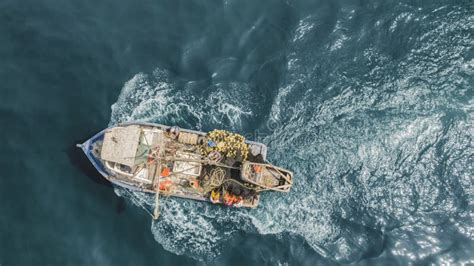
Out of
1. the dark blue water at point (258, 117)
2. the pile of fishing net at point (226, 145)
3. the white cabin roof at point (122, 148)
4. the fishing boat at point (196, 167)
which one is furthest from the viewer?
the pile of fishing net at point (226, 145)

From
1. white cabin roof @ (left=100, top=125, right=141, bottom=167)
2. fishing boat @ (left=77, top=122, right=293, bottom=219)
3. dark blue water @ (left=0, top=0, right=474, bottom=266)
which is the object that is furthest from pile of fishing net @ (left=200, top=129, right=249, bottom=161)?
white cabin roof @ (left=100, top=125, right=141, bottom=167)

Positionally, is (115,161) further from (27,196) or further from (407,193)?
(407,193)

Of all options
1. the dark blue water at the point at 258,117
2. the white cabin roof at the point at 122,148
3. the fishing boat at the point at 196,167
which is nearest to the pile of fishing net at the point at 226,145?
the fishing boat at the point at 196,167

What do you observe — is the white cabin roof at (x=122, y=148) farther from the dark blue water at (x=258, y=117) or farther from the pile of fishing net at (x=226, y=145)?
the pile of fishing net at (x=226, y=145)

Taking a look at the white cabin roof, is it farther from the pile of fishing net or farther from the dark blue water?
the pile of fishing net

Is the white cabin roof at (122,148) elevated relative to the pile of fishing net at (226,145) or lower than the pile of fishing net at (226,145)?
lower

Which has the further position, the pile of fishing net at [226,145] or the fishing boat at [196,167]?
the pile of fishing net at [226,145]

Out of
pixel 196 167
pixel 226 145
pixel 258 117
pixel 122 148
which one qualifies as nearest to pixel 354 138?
pixel 258 117
